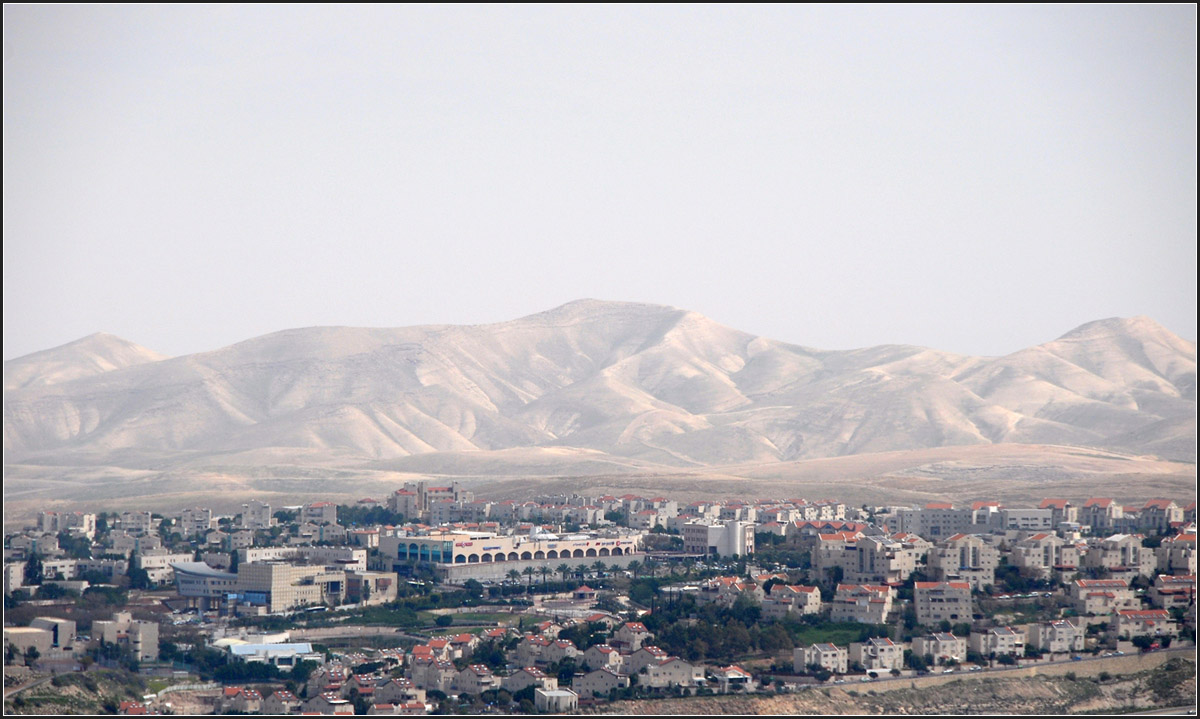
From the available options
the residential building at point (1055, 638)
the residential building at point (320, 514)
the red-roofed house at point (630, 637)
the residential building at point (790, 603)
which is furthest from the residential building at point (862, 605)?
the residential building at point (320, 514)

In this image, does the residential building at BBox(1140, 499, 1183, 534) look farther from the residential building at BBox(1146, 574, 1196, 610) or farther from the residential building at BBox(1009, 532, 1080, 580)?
the residential building at BBox(1146, 574, 1196, 610)

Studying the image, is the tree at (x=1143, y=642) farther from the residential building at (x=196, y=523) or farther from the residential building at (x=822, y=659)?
the residential building at (x=196, y=523)

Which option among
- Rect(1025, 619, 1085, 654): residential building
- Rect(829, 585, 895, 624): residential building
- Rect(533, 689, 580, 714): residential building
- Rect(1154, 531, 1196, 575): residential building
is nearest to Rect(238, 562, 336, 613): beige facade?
Rect(533, 689, 580, 714): residential building

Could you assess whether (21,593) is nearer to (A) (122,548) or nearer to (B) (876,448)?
(A) (122,548)

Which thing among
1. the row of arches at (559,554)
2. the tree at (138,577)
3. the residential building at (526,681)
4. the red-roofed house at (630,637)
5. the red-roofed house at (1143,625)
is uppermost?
the row of arches at (559,554)

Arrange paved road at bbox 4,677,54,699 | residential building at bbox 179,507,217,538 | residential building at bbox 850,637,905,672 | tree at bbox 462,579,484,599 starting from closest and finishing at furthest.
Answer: paved road at bbox 4,677,54,699, residential building at bbox 850,637,905,672, tree at bbox 462,579,484,599, residential building at bbox 179,507,217,538

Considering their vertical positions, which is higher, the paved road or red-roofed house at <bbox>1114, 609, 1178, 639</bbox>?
red-roofed house at <bbox>1114, 609, 1178, 639</bbox>

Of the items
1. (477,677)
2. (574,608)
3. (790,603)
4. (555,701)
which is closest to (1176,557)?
(790,603)
